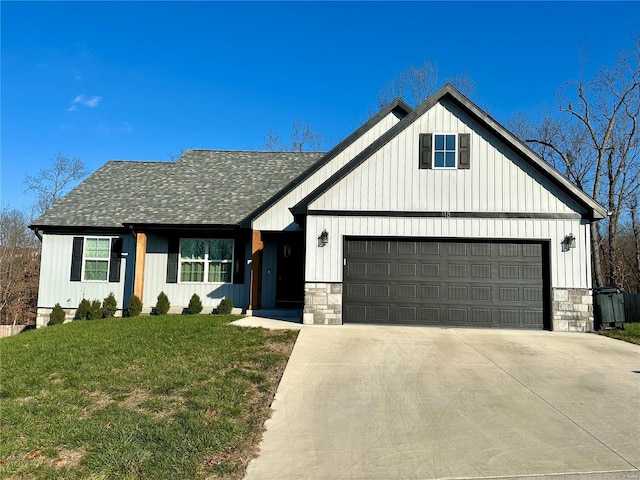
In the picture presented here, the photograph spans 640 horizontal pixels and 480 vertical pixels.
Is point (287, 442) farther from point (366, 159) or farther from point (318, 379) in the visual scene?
point (366, 159)

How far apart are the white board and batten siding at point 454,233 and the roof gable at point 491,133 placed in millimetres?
543

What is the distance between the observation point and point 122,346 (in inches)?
319

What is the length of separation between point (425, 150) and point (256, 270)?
6.19m

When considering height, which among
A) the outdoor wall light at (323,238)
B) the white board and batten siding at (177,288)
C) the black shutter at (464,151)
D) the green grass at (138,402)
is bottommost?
the green grass at (138,402)

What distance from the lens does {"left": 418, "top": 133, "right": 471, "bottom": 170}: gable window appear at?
11180mm

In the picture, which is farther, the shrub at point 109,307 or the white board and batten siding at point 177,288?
the white board and batten siding at point 177,288

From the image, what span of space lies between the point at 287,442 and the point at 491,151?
9.58m

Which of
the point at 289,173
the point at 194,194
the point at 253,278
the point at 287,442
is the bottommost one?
the point at 287,442

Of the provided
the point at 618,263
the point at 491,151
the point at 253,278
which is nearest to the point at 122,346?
the point at 253,278

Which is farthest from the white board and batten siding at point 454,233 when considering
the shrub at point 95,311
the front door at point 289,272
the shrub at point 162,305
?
the shrub at point 95,311

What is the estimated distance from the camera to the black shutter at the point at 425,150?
11242 mm

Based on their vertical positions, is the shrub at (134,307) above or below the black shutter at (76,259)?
below

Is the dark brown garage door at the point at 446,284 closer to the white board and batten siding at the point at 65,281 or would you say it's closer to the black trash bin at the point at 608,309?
the black trash bin at the point at 608,309

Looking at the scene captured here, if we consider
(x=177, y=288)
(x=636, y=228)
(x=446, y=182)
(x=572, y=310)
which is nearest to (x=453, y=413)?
(x=446, y=182)
